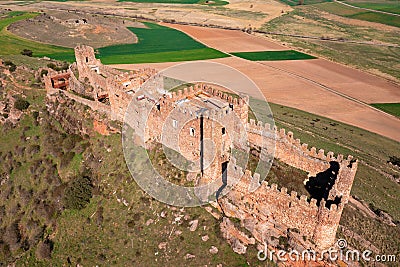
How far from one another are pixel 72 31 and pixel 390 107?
108219mm

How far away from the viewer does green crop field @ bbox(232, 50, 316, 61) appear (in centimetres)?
10869

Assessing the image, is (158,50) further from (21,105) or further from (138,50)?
(21,105)

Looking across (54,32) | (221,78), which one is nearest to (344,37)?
(221,78)

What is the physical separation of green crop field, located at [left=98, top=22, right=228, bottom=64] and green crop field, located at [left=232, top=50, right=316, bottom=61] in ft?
24.0

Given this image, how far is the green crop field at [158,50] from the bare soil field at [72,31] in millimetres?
6058

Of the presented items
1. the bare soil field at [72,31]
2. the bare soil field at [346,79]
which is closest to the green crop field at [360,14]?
the bare soil field at [346,79]

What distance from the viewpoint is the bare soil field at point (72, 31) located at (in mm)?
118812

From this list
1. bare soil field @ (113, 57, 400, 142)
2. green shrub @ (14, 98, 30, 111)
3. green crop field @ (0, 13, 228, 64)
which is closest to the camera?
green shrub @ (14, 98, 30, 111)

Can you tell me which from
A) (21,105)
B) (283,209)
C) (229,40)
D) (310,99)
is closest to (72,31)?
(229,40)

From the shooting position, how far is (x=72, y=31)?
413 feet

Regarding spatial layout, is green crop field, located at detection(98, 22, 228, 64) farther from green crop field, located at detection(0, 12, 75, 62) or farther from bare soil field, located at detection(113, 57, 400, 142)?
green crop field, located at detection(0, 12, 75, 62)

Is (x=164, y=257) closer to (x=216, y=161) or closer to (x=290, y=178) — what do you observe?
(x=216, y=161)

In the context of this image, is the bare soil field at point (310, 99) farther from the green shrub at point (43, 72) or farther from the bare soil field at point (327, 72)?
the green shrub at point (43, 72)

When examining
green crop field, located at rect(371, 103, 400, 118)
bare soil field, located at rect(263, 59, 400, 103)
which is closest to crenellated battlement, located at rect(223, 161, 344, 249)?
green crop field, located at rect(371, 103, 400, 118)
